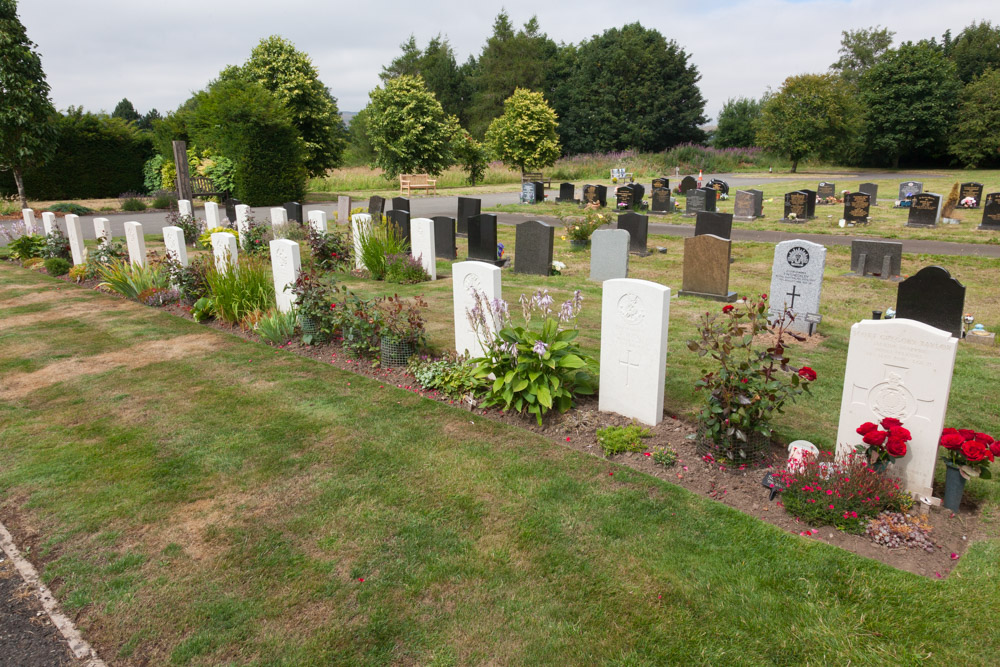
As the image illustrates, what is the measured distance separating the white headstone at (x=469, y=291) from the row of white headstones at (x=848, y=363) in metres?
0.01

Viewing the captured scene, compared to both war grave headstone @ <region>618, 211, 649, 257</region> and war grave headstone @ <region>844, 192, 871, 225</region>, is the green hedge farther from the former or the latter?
war grave headstone @ <region>844, 192, 871, 225</region>

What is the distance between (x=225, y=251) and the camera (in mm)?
9391

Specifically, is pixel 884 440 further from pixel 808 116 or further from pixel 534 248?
pixel 808 116

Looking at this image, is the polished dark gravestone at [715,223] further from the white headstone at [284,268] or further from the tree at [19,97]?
the tree at [19,97]

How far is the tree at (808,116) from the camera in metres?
45.2

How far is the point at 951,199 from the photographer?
62.5ft

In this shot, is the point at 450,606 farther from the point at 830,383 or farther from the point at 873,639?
the point at 830,383

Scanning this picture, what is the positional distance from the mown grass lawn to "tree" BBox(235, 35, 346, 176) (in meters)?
27.5

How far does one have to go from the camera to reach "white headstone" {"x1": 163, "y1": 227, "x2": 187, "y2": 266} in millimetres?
10188

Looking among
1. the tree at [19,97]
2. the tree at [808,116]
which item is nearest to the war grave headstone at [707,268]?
the tree at [19,97]

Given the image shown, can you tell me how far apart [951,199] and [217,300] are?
20.2 meters

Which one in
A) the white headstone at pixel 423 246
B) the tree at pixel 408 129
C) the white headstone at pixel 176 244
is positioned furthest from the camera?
the tree at pixel 408 129

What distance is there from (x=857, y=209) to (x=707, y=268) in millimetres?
11246

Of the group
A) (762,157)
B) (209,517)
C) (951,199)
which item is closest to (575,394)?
(209,517)
